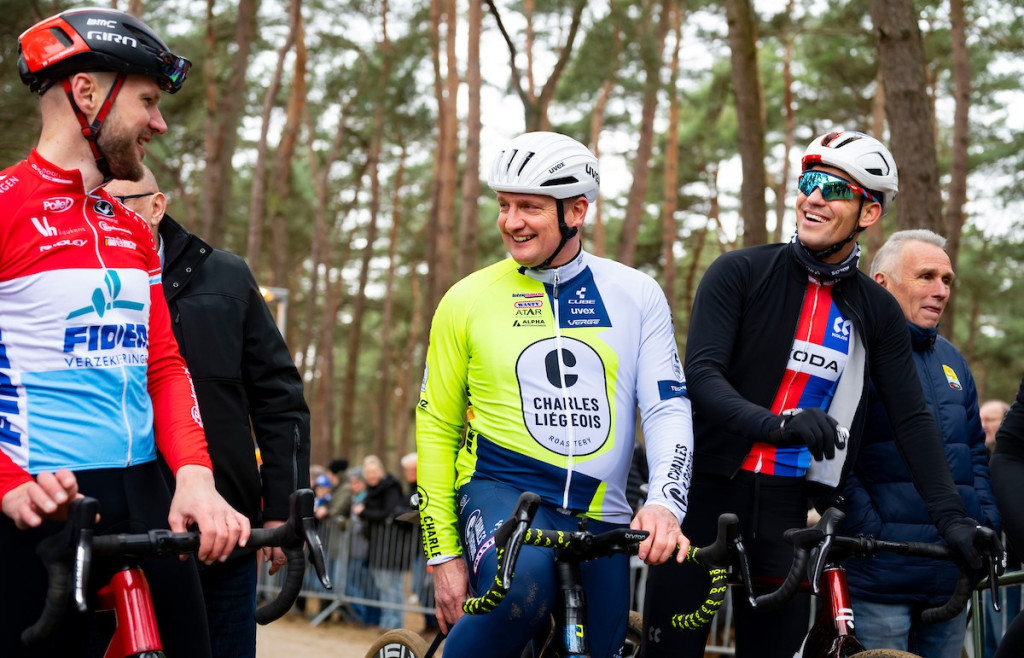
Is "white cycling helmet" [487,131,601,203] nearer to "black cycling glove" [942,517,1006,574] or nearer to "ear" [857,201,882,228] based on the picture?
"ear" [857,201,882,228]

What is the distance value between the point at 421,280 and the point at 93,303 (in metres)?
43.3

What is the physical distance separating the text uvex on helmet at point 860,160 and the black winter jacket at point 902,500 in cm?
88

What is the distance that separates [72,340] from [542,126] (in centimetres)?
1795

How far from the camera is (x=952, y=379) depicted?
5.29 m

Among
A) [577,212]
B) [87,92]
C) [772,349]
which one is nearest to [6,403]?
[87,92]

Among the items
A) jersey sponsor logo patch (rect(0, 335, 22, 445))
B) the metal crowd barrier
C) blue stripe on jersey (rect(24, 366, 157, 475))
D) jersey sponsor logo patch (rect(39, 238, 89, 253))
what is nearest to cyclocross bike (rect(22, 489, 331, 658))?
blue stripe on jersey (rect(24, 366, 157, 475))

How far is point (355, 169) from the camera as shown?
1528 inches

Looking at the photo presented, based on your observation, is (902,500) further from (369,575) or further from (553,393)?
(369,575)

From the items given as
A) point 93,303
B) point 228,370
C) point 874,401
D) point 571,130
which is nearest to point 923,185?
point 874,401

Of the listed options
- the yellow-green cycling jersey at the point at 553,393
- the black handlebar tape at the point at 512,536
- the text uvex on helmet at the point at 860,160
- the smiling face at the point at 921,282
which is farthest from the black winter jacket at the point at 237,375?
the smiling face at the point at 921,282

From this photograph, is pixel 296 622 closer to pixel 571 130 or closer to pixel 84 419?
pixel 84 419

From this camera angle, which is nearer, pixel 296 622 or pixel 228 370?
pixel 228 370

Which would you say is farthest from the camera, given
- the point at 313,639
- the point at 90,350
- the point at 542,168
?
the point at 313,639

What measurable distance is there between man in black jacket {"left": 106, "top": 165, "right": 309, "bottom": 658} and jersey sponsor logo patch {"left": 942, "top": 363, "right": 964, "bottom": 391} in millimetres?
2800
